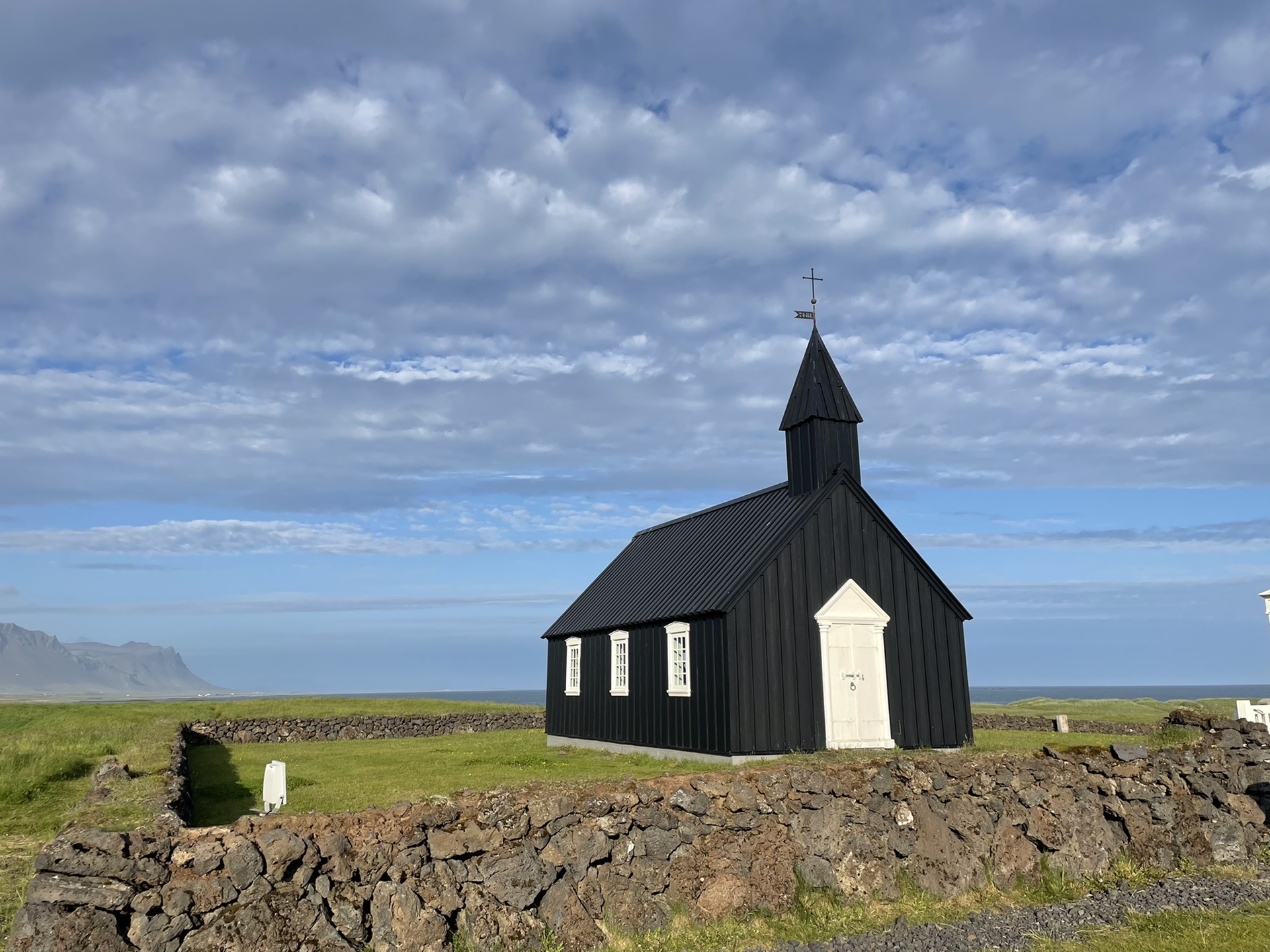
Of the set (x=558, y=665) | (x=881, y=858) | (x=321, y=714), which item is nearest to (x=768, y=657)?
(x=881, y=858)

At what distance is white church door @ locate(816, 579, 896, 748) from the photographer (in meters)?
20.7

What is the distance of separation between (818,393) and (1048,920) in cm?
1508

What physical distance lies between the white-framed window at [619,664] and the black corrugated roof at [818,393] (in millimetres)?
7548

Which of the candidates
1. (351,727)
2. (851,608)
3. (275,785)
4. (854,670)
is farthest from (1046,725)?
(275,785)

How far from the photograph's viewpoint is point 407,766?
21922 mm

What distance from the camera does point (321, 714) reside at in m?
41.6

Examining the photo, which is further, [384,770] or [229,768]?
[229,768]

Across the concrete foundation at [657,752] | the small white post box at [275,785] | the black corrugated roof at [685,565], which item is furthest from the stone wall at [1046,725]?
the small white post box at [275,785]

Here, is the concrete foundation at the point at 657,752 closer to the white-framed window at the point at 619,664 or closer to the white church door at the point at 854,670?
the white-framed window at the point at 619,664

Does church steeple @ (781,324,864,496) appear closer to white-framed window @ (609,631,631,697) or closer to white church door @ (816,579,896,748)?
white church door @ (816,579,896,748)

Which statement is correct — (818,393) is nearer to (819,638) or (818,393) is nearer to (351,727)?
(819,638)

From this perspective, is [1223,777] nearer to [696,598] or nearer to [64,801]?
[696,598]

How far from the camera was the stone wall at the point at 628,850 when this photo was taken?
8328 millimetres

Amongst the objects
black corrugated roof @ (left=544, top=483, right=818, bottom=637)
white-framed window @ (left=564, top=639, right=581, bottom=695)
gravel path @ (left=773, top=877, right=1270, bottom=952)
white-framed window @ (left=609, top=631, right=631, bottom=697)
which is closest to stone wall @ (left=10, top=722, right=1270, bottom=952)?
gravel path @ (left=773, top=877, right=1270, bottom=952)
